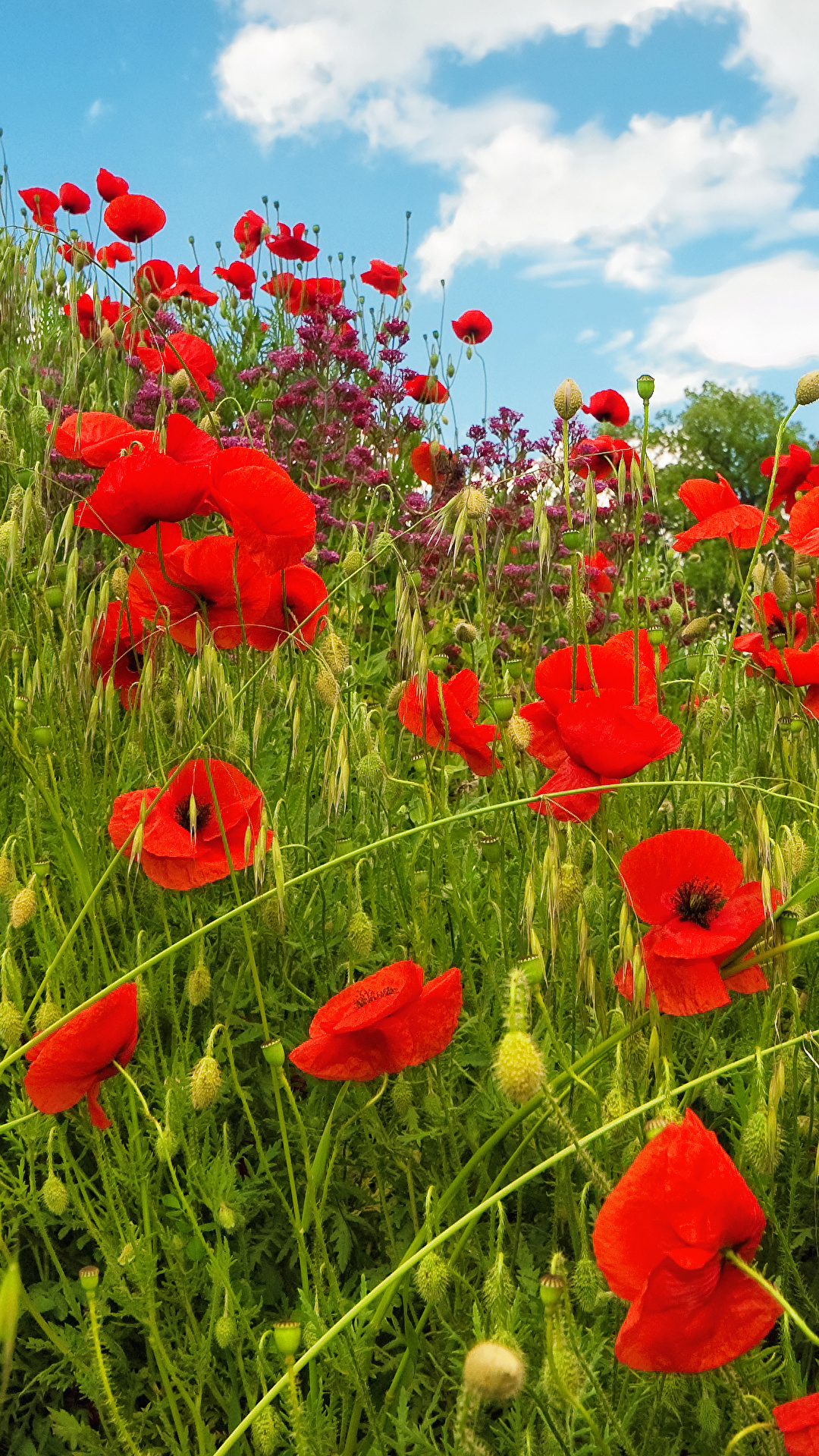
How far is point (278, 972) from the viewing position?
1.75 meters

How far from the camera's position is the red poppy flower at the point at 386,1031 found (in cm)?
109

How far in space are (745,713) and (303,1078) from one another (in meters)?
1.19

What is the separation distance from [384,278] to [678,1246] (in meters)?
5.59

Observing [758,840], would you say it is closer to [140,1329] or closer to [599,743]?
[599,743]

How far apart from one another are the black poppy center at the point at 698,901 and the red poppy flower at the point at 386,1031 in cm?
28

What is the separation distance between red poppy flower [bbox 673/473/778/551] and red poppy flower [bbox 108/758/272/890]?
1057 mm

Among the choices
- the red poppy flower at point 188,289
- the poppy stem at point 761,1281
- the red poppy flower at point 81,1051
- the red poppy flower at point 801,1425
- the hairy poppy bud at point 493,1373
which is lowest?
the red poppy flower at point 801,1425

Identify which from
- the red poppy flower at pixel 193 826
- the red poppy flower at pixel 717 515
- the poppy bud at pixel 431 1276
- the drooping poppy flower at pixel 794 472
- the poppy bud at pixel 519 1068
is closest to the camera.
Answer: the poppy bud at pixel 519 1068

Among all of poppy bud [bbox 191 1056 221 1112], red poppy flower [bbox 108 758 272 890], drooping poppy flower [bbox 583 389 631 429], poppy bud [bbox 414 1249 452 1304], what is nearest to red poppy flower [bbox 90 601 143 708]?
red poppy flower [bbox 108 758 272 890]

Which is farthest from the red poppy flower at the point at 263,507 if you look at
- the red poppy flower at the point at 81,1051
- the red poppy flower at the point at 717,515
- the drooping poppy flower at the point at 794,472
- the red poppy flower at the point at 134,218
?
the red poppy flower at the point at 134,218

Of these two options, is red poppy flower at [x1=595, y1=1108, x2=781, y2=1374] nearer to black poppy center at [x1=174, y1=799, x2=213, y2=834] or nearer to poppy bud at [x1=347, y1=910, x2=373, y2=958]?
poppy bud at [x1=347, y1=910, x2=373, y2=958]

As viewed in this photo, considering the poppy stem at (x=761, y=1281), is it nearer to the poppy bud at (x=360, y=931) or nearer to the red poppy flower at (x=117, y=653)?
the poppy bud at (x=360, y=931)

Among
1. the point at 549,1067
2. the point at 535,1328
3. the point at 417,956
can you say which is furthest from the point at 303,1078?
the point at 535,1328

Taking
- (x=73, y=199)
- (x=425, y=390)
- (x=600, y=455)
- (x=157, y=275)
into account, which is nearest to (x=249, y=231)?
(x=73, y=199)
